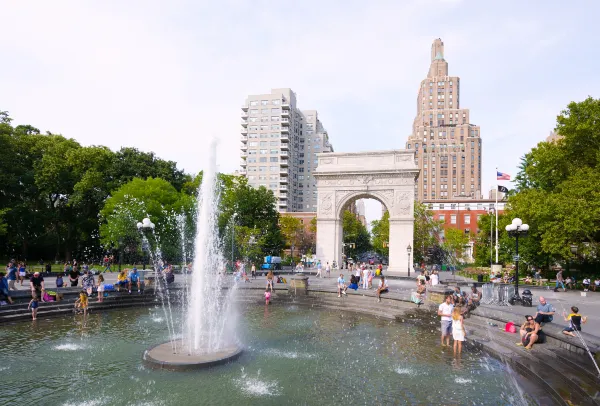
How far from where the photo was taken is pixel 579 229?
2402 centimetres

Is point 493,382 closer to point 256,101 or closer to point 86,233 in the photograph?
point 86,233

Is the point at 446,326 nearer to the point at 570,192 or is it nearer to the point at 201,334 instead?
the point at 201,334

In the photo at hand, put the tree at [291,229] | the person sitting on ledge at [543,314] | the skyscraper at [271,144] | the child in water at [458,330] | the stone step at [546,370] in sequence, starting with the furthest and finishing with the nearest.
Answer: the skyscraper at [271,144] < the tree at [291,229] < the child in water at [458,330] < the person sitting on ledge at [543,314] < the stone step at [546,370]

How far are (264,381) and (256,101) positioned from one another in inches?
3311

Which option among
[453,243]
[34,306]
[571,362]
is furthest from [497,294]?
[453,243]

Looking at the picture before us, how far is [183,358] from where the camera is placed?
9.34 m

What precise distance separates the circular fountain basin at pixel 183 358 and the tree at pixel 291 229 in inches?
2077

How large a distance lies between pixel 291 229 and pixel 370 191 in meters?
28.7

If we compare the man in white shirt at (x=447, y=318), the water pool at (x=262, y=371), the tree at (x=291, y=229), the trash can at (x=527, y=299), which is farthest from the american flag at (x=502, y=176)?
the tree at (x=291, y=229)

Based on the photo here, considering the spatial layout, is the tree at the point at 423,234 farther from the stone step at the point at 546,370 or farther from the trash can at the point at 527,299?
the stone step at the point at 546,370

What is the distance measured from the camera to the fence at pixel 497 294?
17.9 m

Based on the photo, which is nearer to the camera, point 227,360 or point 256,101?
point 227,360

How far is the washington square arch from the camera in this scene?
38.1 metres

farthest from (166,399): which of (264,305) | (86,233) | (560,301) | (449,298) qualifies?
(86,233)
